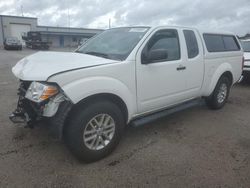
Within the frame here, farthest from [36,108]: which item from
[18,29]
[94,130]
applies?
[18,29]

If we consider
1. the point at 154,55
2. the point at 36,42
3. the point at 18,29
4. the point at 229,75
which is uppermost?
the point at 18,29

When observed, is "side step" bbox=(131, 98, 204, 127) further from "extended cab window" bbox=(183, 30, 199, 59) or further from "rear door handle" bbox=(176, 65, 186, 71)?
A: "extended cab window" bbox=(183, 30, 199, 59)

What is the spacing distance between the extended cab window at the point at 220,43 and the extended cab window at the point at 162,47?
1087 mm

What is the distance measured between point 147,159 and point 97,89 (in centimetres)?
122

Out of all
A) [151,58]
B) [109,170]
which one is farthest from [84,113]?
[151,58]

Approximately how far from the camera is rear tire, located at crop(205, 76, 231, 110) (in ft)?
16.9

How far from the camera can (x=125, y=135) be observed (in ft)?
12.9

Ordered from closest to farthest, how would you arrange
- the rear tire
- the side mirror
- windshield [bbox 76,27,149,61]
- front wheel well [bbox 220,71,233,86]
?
the side mirror, windshield [bbox 76,27,149,61], the rear tire, front wheel well [bbox 220,71,233,86]

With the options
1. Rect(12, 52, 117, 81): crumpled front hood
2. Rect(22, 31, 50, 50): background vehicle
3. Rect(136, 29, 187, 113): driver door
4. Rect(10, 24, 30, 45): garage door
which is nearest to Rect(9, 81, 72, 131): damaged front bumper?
Rect(12, 52, 117, 81): crumpled front hood

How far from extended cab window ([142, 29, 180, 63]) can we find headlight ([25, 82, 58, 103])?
1387 millimetres

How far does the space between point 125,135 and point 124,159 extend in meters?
0.76

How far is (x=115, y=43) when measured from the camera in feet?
12.2

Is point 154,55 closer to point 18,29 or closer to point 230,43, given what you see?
point 230,43

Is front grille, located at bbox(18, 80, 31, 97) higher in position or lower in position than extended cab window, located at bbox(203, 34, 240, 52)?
lower
